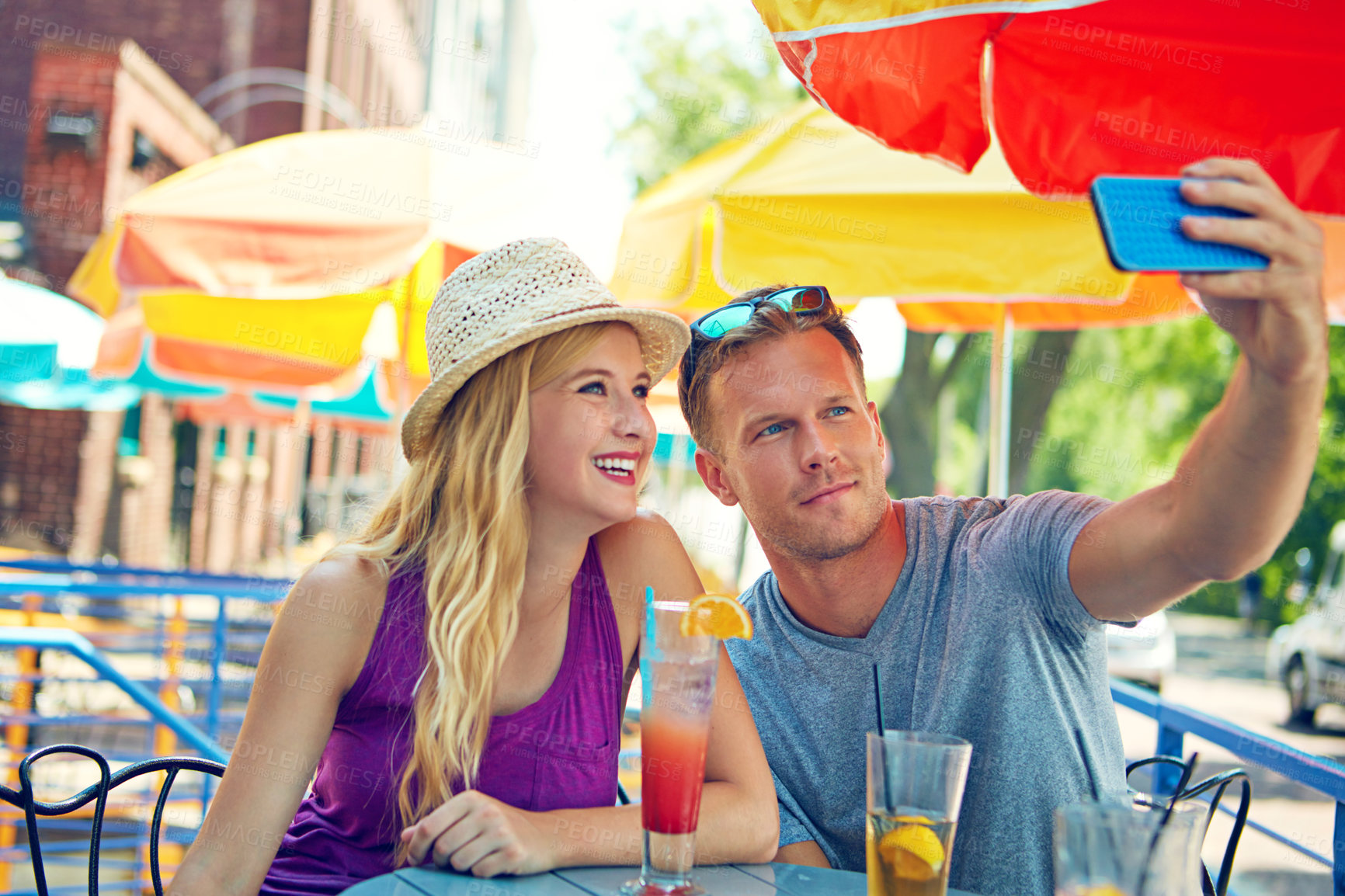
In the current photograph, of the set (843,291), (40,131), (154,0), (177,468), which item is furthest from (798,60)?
(154,0)

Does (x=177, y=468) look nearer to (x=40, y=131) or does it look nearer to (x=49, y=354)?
(x=40, y=131)

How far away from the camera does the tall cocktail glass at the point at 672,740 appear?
1432mm

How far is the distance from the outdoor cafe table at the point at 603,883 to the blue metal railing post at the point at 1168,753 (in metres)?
1.71

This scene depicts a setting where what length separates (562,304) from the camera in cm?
204

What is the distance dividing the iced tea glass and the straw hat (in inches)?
41.5

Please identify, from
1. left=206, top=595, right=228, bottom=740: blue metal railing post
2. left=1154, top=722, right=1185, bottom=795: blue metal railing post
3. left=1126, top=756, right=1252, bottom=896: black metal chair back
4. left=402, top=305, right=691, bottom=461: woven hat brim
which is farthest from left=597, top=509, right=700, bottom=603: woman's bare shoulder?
left=206, top=595, right=228, bottom=740: blue metal railing post

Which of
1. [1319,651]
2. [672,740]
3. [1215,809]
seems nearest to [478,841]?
[672,740]

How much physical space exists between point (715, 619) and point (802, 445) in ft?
2.59

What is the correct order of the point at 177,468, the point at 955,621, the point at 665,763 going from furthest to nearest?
the point at 177,468 → the point at 955,621 → the point at 665,763

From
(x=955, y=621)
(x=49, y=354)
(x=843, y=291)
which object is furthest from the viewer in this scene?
(x=49, y=354)

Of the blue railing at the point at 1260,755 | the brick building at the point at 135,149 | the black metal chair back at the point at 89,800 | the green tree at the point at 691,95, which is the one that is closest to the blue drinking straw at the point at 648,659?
the black metal chair back at the point at 89,800

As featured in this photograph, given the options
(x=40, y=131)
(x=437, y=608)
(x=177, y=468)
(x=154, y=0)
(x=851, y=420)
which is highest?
(x=154, y=0)

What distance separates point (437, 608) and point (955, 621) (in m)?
0.98

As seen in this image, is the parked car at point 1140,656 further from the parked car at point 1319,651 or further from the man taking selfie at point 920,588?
the man taking selfie at point 920,588
